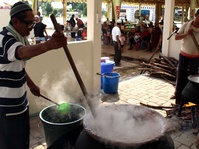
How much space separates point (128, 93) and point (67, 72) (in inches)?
74.3

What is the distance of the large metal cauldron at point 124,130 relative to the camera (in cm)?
183

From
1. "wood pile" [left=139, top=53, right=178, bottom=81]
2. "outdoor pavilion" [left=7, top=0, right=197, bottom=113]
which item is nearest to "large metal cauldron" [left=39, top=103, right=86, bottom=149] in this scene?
"outdoor pavilion" [left=7, top=0, right=197, bottom=113]

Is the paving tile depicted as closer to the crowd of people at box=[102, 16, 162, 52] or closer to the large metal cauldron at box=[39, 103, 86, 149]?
the large metal cauldron at box=[39, 103, 86, 149]

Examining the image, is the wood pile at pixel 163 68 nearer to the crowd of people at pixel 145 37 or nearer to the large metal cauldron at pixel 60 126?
the large metal cauldron at pixel 60 126

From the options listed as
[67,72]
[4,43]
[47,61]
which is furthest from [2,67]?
[67,72]

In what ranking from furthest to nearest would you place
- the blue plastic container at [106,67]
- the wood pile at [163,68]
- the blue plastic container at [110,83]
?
the wood pile at [163,68], the blue plastic container at [106,67], the blue plastic container at [110,83]

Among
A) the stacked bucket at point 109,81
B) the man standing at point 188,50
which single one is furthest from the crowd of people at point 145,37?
the man standing at point 188,50

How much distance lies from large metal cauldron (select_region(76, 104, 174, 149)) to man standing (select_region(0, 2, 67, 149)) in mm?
657

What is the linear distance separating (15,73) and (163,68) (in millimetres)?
6343

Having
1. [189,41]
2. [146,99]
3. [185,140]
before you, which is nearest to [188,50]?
[189,41]

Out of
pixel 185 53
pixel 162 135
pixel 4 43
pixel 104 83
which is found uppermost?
pixel 4 43

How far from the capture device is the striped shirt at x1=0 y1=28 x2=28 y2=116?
77.0 inches

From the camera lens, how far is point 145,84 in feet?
23.1

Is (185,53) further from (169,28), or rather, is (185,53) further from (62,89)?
(169,28)
